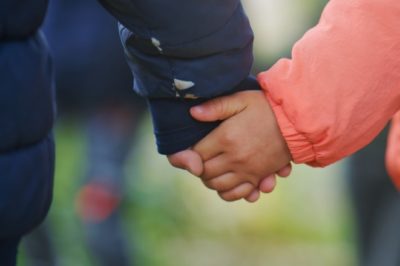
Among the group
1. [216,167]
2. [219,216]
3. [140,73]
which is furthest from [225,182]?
[219,216]

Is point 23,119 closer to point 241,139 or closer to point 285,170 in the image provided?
point 241,139

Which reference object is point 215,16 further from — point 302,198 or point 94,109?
point 302,198

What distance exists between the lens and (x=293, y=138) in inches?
67.7

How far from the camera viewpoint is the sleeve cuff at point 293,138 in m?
1.72

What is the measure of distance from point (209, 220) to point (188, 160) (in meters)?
1.94

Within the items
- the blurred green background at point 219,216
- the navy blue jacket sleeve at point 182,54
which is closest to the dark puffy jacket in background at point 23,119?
the navy blue jacket sleeve at point 182,54

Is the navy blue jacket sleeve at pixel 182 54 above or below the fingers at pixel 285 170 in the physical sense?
above

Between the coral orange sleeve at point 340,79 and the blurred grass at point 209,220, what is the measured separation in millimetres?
1711

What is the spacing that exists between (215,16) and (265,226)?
211 cm

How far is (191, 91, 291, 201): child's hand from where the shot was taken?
171 cm

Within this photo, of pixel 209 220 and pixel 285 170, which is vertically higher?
pixel 285 170

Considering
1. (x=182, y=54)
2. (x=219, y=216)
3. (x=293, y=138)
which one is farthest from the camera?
(x=219, y=216)

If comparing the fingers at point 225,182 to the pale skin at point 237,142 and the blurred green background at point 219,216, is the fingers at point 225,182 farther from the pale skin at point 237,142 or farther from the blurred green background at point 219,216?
the blurred green background at point 219,216

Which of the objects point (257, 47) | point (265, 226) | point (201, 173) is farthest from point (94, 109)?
point (201, 173)
